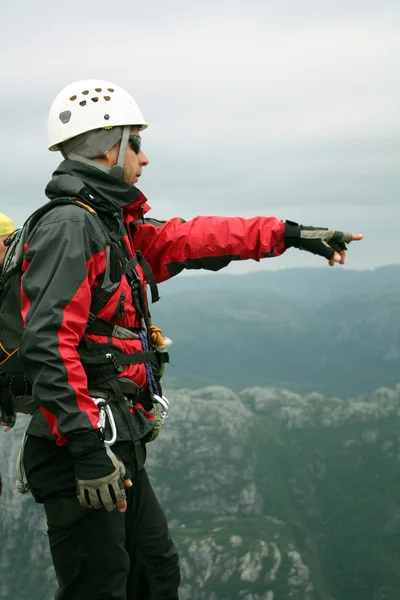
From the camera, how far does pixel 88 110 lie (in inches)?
277

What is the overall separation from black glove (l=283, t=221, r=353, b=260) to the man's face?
1835mm

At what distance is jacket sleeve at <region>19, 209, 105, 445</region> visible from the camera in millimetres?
5879

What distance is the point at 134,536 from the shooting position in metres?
7.56

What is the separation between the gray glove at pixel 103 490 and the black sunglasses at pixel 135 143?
3.04 metres

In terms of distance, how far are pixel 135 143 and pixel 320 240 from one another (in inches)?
89.3

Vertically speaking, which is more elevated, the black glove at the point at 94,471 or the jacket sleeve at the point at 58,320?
the jacket sleeve at the point at 58,320

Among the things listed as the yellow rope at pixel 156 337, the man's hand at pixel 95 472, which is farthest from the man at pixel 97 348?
the yellow rope at pixel 156 337

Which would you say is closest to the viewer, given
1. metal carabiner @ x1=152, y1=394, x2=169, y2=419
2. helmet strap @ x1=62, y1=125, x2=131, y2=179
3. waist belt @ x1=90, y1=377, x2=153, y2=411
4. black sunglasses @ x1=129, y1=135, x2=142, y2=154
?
waist belt @ x1=90, y1=377, x2=153, y2=411

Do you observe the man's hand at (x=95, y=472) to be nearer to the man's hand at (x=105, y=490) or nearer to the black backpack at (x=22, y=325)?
the man's hand at (x=105, y=490)

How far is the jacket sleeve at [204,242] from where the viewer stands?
320 inches

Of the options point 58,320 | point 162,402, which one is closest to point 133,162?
point 58,320

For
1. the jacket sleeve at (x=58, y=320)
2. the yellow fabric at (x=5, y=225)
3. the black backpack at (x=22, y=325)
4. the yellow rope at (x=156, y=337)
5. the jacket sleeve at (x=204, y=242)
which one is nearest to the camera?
the jacket sleeve at (x=58, y=320)

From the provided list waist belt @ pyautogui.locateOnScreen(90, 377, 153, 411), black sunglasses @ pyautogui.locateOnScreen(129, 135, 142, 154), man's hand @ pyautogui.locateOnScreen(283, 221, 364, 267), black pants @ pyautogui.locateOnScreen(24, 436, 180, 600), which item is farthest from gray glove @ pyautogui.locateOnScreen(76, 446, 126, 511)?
man's hand @ pyautogui.locateOnScreen(283, 221, 364, 267)

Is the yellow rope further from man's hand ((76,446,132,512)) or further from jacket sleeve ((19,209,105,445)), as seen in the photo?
man's hand ((76,446,132,512))
